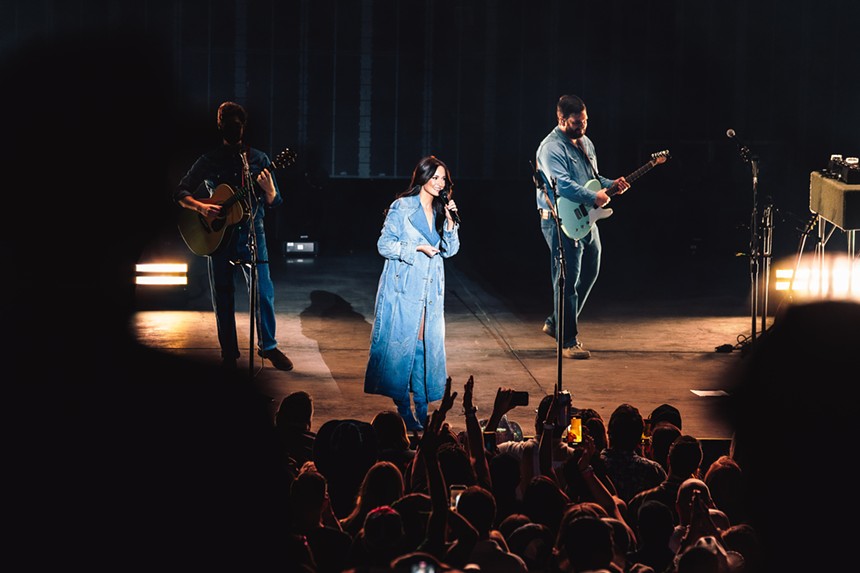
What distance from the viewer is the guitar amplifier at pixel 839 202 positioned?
867cm

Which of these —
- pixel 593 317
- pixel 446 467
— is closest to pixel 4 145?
pixel 593 317

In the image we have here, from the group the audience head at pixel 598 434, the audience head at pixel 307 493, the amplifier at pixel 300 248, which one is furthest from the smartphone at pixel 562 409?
the amplifier at pixel 300 248

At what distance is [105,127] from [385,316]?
10948 millimetres

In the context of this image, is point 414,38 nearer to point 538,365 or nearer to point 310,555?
point 538,365

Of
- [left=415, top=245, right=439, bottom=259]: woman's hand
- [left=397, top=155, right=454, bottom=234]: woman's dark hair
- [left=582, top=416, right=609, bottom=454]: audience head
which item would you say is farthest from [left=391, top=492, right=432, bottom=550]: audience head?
[left=397, top=155, right=454, bottom=234]: woman's dark hair

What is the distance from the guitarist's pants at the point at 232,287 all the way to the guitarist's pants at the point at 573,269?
2205 mm

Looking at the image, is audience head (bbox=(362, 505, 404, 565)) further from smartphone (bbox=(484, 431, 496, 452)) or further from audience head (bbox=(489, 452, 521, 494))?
smartphone (bbox=(484, 431, 496, 452))

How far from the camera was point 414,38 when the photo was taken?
20141 millimetres

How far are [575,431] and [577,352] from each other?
A: 3457mm

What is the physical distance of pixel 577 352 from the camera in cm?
975

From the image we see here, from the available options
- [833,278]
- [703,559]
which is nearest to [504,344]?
[833,278]

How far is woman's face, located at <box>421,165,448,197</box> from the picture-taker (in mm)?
7375

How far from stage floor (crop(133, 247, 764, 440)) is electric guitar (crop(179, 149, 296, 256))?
3.07 feet

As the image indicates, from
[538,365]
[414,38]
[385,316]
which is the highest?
[414,38]
